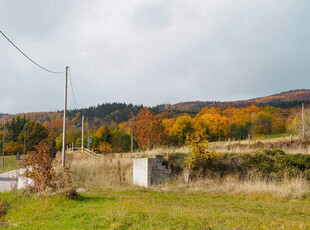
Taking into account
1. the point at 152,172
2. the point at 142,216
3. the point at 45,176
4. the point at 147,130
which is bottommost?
the point at 152,172

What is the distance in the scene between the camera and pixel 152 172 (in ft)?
62.6

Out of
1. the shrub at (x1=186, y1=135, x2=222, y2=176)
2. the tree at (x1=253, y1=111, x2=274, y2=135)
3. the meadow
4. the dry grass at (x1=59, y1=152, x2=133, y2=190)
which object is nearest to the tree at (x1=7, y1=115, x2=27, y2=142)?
the tree at (x1=253, y1=111, x2=274, y2=135)

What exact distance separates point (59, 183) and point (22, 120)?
255 feet

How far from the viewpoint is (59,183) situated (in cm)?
1222

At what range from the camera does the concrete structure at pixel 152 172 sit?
18938 mm

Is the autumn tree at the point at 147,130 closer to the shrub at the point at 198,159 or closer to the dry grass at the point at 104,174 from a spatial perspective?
the dry grass at the point at 104,174

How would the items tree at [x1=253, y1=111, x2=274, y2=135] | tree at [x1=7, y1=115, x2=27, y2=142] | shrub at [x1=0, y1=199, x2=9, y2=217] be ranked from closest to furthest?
shrub at [x1=0, y1=199, x2=9, y2=217] < tree at [x1=253, y1=111, x2=274, y2=135] < tree at [x1=7, y1=115, x2=27, y2=142]

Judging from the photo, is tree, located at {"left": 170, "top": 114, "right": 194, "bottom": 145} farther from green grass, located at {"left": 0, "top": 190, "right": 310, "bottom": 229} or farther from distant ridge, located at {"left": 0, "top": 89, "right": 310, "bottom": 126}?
green grass, located at {"left": 0, "top": 190, "right": 310, "bottom": 229}

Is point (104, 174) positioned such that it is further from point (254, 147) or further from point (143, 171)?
point (254, 147)

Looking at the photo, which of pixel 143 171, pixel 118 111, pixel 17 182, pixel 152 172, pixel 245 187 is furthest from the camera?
pixel 118 111

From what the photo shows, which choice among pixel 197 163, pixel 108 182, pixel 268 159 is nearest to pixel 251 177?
pixel 268 159

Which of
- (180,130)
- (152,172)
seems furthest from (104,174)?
(180,130)

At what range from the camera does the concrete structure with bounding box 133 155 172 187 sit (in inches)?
746

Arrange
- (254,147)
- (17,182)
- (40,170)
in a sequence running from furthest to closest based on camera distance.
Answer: (254,147) → (17,182) → (40,170)
